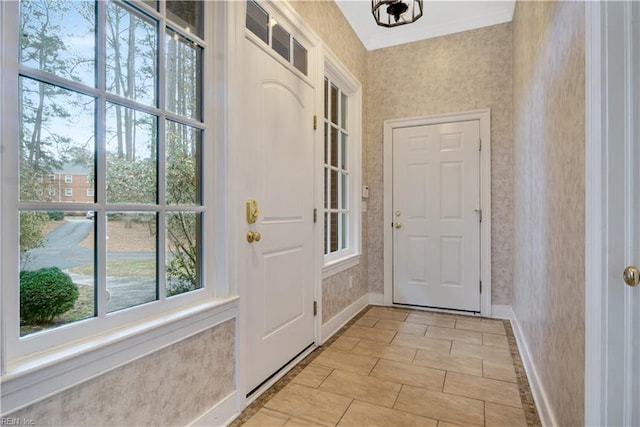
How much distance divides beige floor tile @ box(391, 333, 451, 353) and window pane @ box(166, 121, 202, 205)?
200 centimetres

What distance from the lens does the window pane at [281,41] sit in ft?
6.99

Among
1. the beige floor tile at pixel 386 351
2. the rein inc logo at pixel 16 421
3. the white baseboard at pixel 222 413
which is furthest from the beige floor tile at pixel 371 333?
the rein inc logo at pixel 16 421

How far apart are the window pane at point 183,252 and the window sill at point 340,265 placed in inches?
51.1

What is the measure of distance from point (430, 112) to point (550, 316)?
2.54m

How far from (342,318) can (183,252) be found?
194 centimetres

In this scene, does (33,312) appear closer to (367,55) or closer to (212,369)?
(212,369)

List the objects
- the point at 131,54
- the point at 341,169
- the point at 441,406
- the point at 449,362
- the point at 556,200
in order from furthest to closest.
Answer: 1. the point at 341,169
2. the point at 449,362
3. the point at 441,406
4. the point at 556,200
5. the point at 131,54

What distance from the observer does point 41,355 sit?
0.99 meters

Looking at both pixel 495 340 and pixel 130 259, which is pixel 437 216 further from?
pixel 130 259

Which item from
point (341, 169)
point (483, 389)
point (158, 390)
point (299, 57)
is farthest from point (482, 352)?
point (299, 57)

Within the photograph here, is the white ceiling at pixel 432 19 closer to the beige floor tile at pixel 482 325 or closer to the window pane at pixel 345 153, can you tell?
the window pane at pixel 345 153

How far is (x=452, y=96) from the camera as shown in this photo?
350 cm

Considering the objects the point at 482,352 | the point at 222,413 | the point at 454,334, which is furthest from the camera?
the point at 454,334

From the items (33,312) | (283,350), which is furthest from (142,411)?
(283,350)
